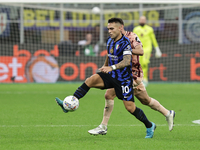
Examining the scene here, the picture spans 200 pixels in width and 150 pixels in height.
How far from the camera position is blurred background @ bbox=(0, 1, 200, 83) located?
55.8 feet

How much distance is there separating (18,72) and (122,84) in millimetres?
11626

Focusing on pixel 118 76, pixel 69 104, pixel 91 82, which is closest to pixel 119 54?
pixel 118 76

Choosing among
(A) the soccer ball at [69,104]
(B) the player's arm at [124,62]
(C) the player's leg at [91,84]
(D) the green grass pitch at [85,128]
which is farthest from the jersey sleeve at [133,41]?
(D) the green grass pitch at [85,128]

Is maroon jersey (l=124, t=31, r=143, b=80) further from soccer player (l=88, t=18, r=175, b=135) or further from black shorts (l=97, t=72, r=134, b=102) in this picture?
black shorts (l=97, t=72, r=134, b=102)

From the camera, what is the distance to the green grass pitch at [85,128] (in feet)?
18.0

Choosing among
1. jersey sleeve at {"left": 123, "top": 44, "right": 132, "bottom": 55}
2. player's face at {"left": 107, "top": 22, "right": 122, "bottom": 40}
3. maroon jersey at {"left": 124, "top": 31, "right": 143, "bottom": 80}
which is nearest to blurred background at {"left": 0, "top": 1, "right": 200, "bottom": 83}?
maroon jersey at {"left": 124, "top": 31, "right": 143, "bottom": 80}

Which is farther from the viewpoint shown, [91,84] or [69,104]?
[91,84]

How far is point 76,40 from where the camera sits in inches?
792

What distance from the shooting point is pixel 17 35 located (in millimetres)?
18234

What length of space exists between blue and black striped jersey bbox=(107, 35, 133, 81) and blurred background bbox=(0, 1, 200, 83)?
29.1 ft

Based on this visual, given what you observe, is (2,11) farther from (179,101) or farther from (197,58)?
(179,101)

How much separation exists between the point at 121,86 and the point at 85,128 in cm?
135

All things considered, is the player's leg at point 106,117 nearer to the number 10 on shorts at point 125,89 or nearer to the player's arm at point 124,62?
the number 10 on shorts at point 125,89

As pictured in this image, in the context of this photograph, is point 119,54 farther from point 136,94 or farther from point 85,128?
point 85,128
